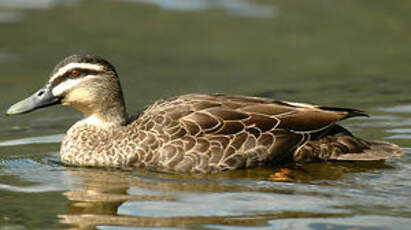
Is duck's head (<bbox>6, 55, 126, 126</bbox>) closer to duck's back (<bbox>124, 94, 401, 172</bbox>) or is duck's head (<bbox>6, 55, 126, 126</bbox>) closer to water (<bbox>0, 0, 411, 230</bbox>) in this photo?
duck's back (<bbox>124, 94, 401, 172</bbox>)

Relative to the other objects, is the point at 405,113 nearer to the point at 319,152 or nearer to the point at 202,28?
the point at 319,152

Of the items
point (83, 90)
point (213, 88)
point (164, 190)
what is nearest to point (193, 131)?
point (164, 190)

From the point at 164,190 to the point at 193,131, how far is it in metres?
1.01

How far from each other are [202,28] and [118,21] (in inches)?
66.9

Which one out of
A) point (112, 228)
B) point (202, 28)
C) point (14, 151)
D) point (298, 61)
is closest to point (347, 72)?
point (298, 61)

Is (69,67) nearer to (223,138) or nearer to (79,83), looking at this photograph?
(79,83)

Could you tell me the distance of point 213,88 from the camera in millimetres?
15164

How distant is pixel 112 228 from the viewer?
26.2 feet

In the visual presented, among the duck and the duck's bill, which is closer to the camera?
the duck

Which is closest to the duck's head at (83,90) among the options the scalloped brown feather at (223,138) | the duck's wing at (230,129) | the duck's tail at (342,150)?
the scalloped brown feather at (223,138)

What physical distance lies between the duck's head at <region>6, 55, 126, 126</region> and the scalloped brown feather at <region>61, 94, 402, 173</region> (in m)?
0.30

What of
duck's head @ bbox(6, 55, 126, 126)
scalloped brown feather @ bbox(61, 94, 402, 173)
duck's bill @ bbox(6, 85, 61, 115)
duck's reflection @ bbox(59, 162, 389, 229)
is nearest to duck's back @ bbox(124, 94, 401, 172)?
scalloped brown feather @ bbox(61, 94, 402, 173)

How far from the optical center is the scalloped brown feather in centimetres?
989

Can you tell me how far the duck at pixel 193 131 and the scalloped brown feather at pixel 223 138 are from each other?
10 mm
